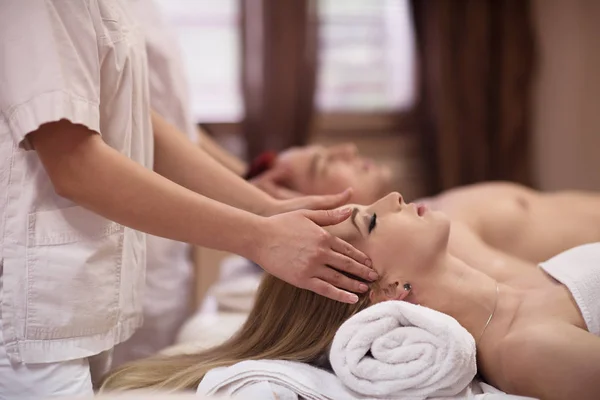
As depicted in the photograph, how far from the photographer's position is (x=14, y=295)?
1.27m

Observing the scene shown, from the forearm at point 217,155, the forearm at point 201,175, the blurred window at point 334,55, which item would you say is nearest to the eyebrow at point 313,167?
the forearm at point 217,155

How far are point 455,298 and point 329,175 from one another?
A: 3.84ft

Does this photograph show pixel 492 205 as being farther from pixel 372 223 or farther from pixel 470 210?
pixel 372 223

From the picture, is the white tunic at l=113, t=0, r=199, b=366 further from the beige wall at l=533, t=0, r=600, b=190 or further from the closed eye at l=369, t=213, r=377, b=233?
the beige wall at l=533, t=0, r=600, b=190

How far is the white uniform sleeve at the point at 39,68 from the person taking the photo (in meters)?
1.16

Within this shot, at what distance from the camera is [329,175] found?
2.53 m

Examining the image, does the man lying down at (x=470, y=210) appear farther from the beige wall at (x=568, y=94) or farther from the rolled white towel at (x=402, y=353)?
the beige wall at (x=568, y=94)

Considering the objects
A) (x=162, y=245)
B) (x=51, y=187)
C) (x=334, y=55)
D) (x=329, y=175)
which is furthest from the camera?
(x=334, y=55)

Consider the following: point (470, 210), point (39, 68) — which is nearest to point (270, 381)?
point (39, 68)

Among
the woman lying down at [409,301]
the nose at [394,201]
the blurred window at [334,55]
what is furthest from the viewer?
the blurred window at [334,55]

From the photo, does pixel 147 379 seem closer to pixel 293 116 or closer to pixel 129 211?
pixel 129 211

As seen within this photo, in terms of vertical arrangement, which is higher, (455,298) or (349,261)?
(349,261)

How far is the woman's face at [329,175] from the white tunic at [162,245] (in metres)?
0.49

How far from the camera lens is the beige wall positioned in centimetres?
372
